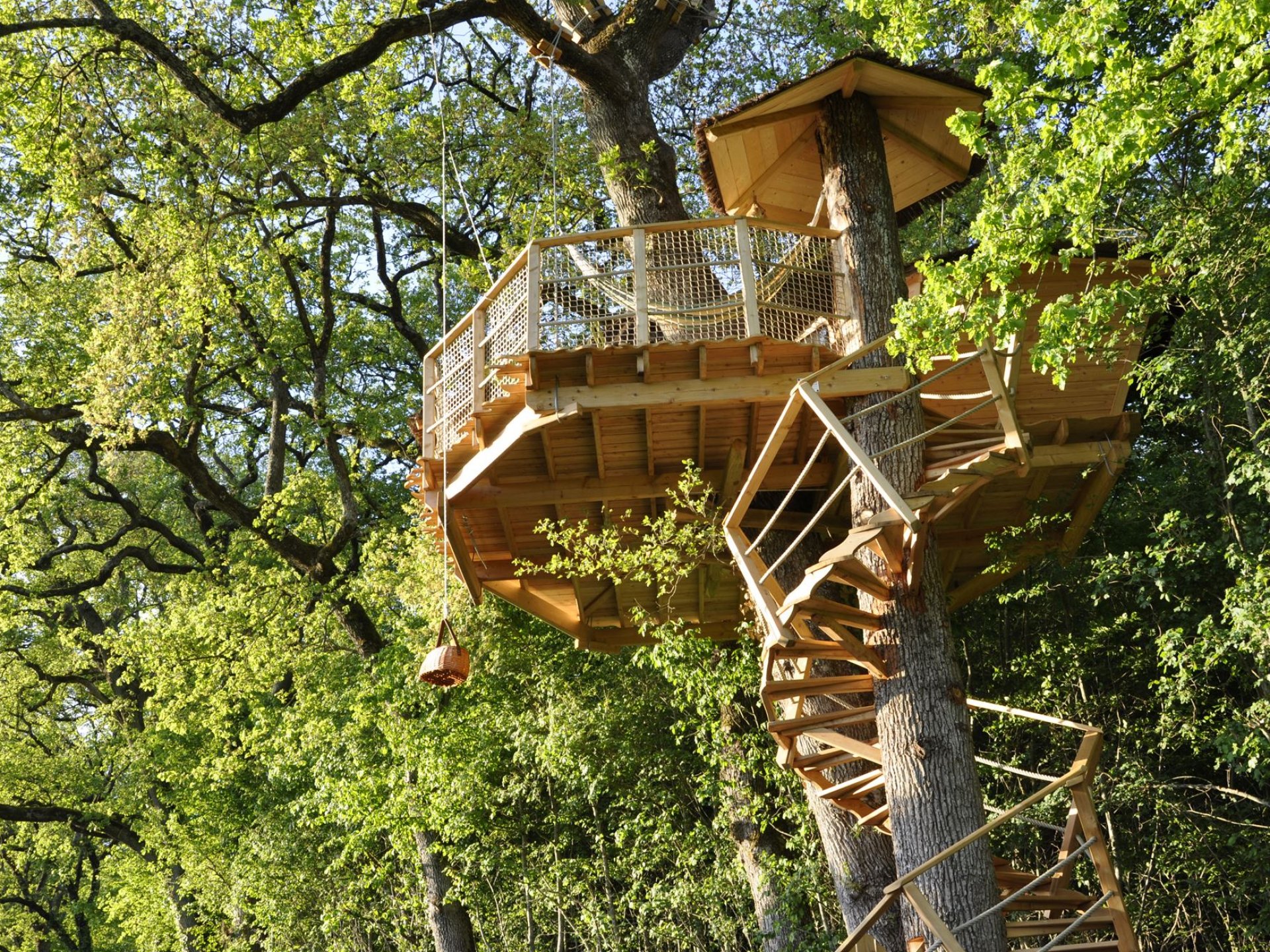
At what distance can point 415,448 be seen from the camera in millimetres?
16219

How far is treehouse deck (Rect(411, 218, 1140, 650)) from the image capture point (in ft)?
26.3

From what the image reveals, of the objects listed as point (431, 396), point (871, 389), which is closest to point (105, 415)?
point (431, 396)

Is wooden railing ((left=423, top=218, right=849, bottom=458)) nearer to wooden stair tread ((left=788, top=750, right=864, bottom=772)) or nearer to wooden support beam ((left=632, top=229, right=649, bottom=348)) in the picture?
wooden support beam ((left=632, top=229, right=649, bottom=348))

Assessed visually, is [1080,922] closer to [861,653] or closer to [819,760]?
[861,653]

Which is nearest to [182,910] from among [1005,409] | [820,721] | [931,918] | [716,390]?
[820,721]

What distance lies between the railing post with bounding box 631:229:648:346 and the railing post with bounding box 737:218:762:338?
0.66 m

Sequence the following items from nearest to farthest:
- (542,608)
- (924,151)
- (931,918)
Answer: (931,918) → (924,151) → (542,608)

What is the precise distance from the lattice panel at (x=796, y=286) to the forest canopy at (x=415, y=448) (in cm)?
135

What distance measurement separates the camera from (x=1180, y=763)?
9844 mm

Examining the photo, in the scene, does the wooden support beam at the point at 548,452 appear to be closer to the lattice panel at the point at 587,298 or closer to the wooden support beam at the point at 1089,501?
the lattice panel at the point at 587,298

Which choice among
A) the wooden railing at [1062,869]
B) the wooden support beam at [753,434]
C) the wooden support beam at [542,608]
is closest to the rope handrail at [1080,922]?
the wooden railing at [1062,869]

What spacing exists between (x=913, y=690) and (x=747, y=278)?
9.60 ft

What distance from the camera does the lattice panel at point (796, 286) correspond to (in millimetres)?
8461

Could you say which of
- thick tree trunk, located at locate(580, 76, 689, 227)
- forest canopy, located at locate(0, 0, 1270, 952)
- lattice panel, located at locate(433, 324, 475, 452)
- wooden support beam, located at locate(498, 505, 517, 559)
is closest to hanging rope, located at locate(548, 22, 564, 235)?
forest canopy, located at locate(0, 0, 1270, 952)
